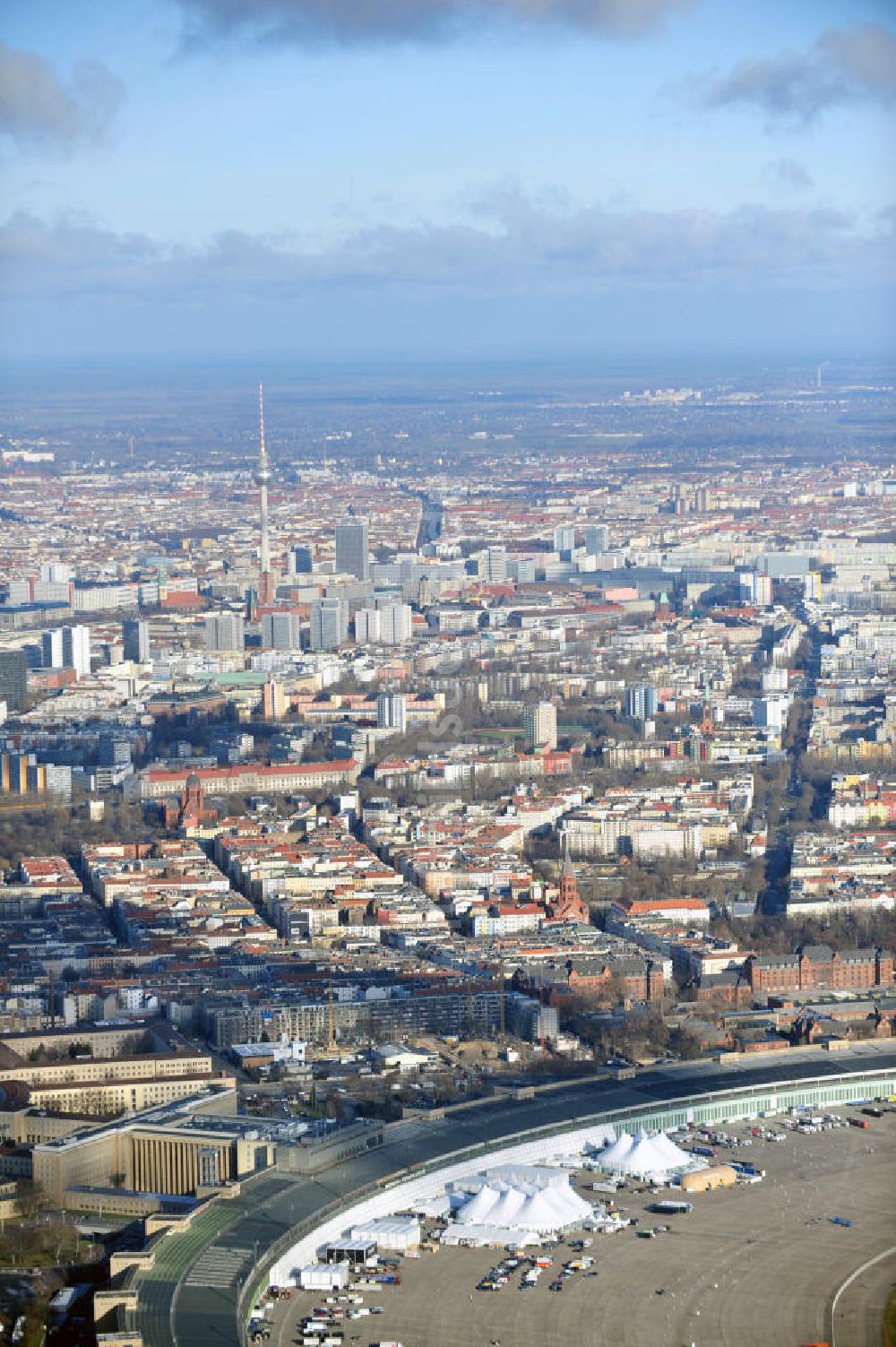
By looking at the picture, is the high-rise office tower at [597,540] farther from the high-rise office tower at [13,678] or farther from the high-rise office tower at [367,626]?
the high-rise office tower at [13,678]

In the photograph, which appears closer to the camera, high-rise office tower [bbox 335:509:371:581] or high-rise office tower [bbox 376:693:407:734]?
high-rise office tower [bbox 376:693:407:734]

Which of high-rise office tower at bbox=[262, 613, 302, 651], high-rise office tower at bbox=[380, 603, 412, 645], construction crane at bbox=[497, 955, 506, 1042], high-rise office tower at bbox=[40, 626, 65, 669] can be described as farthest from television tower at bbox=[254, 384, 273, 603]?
construction crane at bbox=[497, 955, 506, 1042]

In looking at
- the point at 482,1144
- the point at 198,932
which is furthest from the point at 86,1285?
the point at 198,932

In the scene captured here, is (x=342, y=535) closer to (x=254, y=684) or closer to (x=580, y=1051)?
(x=254, y=684)

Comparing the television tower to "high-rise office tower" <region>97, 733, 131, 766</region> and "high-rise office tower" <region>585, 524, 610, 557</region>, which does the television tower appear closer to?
"high-rise office tower" <region>585, 524, 610, 557</region>

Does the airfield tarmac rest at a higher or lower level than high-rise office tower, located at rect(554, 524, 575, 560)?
higher

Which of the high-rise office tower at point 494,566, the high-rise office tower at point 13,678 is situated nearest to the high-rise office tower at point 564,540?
the high-rise office tower at point 494,566

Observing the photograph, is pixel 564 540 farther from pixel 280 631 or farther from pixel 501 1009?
pixel 501 1009
